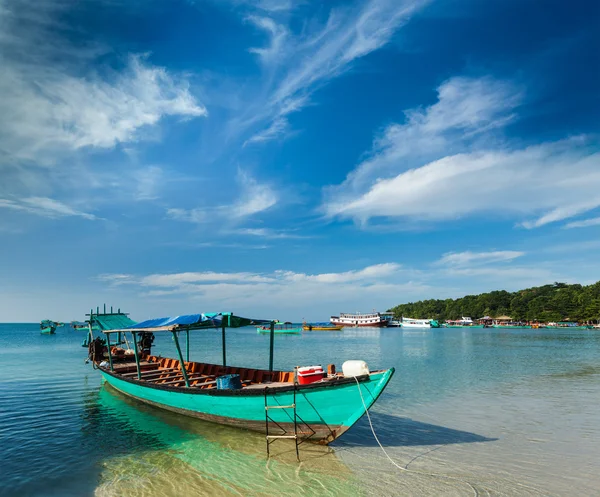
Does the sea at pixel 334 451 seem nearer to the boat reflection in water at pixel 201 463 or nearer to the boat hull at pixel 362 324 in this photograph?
the boat reflection in water at pixel 201 463

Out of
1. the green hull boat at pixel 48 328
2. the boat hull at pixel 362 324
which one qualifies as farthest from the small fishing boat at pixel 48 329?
the boat hull at pixel 362 324

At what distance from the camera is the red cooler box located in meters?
11.2

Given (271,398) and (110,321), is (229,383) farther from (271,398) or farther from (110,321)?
(110,321)

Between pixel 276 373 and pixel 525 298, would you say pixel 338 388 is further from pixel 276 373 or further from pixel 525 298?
pixel 525 298

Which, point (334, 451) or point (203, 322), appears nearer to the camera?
point (334, 451)

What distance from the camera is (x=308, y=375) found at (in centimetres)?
1122

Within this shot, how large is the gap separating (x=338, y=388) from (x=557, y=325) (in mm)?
135949

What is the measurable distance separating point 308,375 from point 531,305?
145740mm

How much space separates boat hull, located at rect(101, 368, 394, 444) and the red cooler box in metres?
0.53

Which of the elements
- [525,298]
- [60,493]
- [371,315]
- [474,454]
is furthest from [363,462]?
[525,298]

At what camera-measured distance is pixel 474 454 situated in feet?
35.7

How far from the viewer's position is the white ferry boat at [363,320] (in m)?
136

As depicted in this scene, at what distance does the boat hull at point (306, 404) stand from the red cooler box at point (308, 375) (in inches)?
21.0

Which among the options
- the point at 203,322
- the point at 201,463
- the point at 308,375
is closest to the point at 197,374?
the point at 203,322
